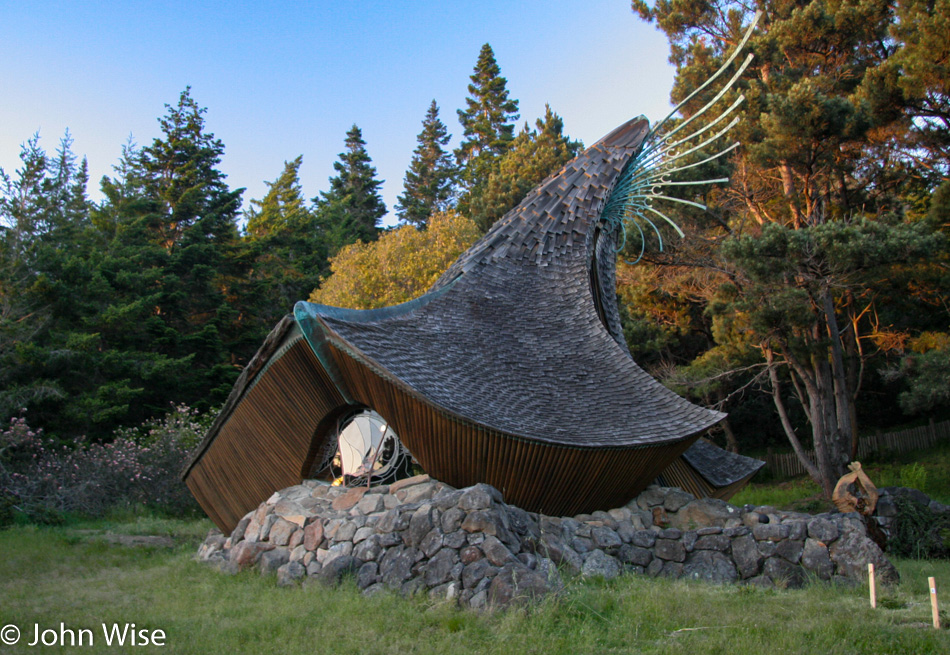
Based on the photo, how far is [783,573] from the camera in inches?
263

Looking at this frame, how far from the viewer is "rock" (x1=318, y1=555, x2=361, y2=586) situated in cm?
Result: 620

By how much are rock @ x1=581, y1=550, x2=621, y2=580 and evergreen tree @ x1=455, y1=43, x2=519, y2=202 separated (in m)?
26.7

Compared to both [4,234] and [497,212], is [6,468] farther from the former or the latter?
[497,212]

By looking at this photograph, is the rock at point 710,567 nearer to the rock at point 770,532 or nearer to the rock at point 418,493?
the rock at point 770,532

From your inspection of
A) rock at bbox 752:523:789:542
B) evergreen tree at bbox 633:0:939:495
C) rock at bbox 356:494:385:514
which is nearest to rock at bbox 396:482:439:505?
rock at bbox 356:494:385:514

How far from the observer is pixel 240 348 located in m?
23.2

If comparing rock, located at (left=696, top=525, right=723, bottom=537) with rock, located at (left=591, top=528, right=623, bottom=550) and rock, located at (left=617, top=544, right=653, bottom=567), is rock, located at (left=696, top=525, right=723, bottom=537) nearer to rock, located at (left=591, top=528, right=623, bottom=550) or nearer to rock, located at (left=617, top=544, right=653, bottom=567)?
rock, located at (left=617, top=544, right=653, bottom=567)

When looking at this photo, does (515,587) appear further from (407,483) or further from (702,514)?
(702,514)

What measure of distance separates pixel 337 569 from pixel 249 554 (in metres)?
1.44

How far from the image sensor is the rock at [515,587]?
5.22 meters

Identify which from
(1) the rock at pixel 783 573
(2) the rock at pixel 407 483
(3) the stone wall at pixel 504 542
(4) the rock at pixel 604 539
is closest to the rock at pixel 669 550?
(3) the stone wall at pixel 504 542

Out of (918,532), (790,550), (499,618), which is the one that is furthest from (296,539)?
(918,532)

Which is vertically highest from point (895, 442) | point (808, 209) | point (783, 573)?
point (808, 209)

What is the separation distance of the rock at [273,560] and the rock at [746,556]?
4.19 metres
